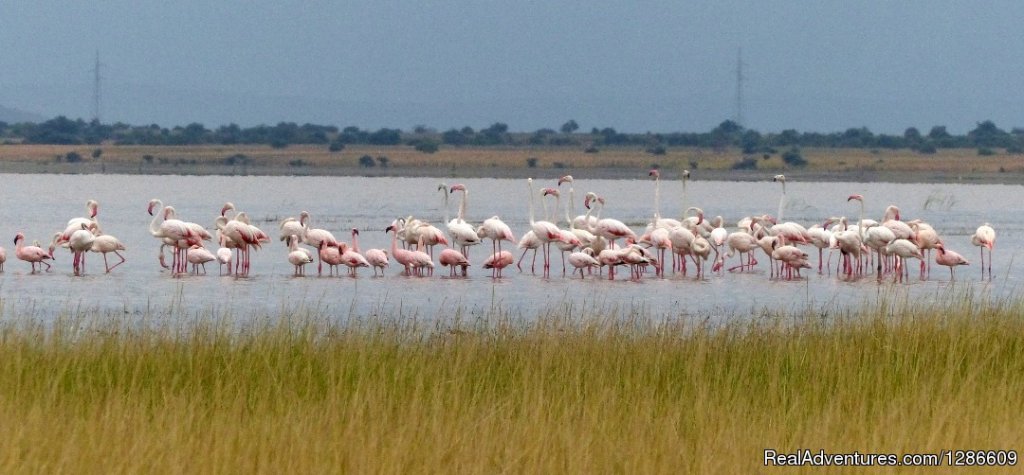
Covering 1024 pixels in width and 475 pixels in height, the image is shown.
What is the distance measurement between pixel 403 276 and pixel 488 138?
11666 centimetres

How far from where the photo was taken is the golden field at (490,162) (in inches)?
3406

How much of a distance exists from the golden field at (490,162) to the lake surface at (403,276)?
94.2 feet

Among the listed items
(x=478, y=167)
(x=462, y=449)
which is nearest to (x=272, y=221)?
(x=462, y=449)

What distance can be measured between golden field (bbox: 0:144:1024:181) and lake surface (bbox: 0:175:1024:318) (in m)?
28.7

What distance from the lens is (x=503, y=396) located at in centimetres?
857

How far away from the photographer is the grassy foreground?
22.8 feet

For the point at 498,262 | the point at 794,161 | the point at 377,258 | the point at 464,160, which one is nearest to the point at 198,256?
the point at 377,258

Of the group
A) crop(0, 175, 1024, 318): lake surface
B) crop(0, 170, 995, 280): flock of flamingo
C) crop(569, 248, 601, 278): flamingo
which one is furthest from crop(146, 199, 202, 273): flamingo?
crop(569, 248, 601, 278): flamingo

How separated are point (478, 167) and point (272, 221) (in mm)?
59787

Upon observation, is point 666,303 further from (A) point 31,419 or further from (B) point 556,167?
(B) point 556,167

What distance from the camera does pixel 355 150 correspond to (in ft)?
388

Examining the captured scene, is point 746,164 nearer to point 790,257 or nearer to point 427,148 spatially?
point 427,148

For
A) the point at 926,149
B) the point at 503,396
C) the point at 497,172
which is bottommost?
the point at 497,172

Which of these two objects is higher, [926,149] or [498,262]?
[926,149]
